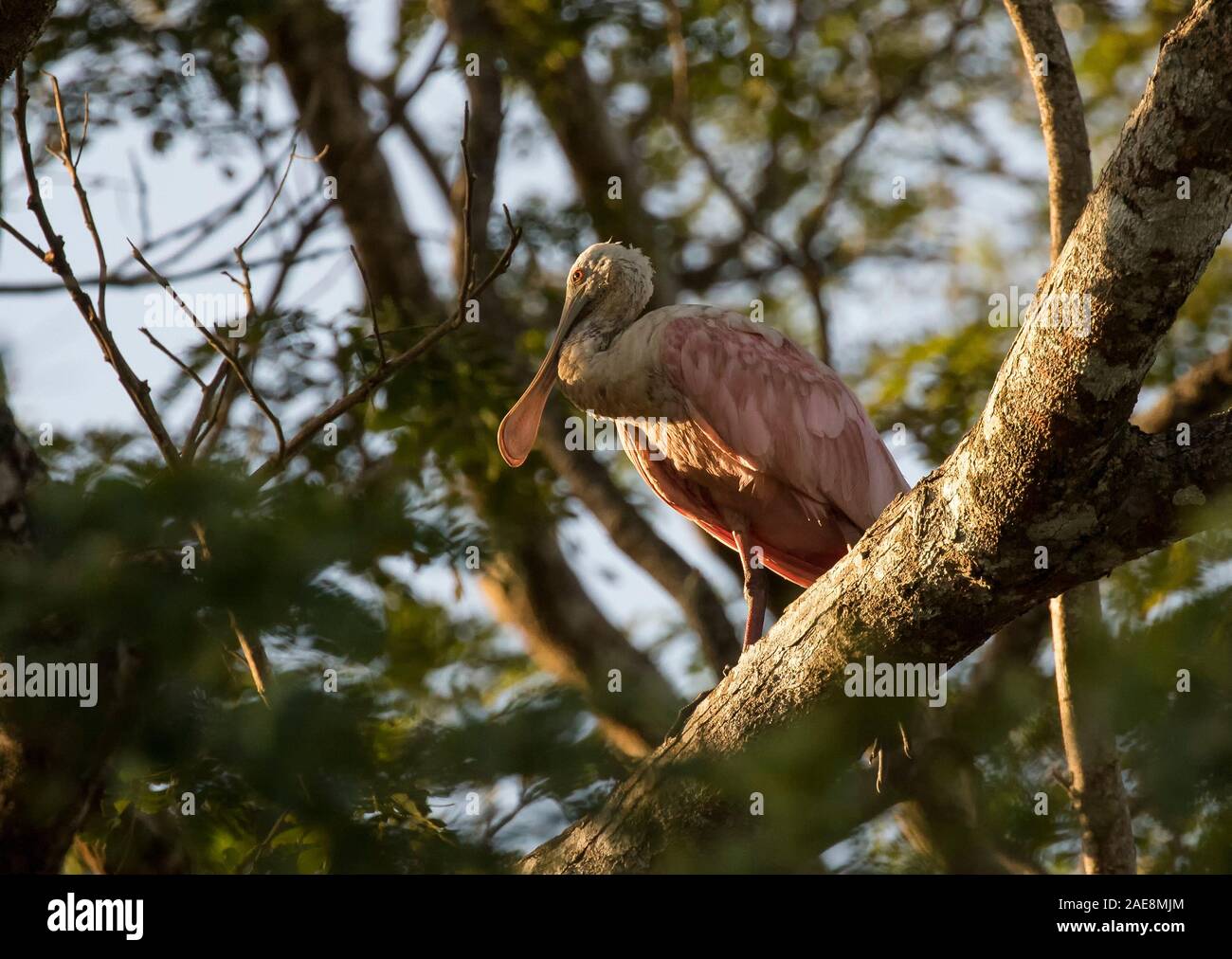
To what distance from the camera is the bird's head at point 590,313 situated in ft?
22.8

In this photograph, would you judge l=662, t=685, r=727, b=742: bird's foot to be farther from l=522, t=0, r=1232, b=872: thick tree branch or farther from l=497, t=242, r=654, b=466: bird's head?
l=497, t=242, r=654, b=466: bird's head

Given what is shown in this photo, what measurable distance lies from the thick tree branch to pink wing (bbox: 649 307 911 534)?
1694 mm

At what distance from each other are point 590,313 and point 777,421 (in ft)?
3.91

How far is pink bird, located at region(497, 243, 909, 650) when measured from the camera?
6344 mm

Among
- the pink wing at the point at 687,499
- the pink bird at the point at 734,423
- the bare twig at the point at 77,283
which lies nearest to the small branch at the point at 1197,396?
the pink bird at the point at 734,423

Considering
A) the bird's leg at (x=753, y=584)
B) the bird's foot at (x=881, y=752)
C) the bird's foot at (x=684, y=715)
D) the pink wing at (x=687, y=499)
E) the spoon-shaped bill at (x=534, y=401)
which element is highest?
the spoon-shaped bill at (x=534, y=401)

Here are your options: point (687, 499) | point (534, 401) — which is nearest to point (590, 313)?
point (534, 401)

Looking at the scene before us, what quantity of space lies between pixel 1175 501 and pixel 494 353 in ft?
16.3

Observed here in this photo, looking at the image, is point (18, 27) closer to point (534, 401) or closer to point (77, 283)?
point (77, 283)

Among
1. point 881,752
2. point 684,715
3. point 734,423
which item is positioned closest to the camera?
point 881,752

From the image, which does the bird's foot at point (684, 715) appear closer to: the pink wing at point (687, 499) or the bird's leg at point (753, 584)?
the bird's leg at point (753, 584)

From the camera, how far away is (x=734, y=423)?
20.7 ft

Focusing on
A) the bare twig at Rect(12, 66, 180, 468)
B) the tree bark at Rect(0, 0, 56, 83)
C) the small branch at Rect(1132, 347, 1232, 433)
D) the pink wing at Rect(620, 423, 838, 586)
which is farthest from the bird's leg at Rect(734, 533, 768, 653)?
the tree bark at Rect(0, 0, 56, 83)

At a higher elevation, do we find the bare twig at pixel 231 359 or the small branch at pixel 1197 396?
the small branch at pixel 1197 396
